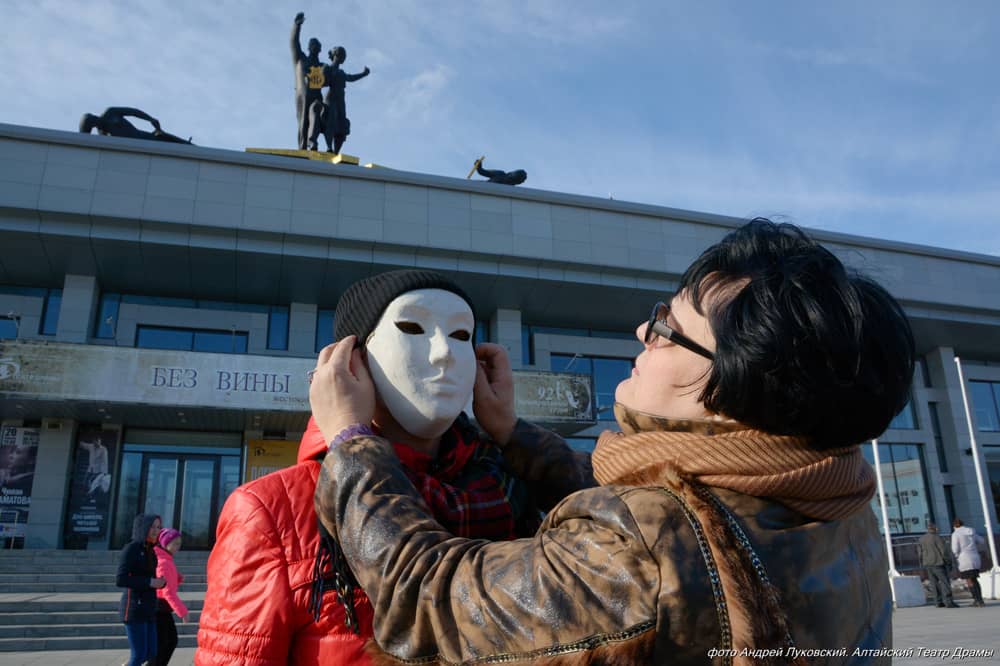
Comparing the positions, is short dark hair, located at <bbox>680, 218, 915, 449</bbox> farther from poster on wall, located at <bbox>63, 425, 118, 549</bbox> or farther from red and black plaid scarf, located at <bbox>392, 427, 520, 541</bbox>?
poster on wall, located at <bbox>63, 425, 118, 549</bbox>

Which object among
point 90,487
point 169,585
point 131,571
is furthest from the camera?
point 90,487

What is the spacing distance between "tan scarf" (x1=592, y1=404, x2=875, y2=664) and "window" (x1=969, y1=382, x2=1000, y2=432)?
27956 mm

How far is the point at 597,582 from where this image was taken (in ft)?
3.32

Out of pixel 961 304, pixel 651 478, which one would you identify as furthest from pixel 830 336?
pixel 961 304

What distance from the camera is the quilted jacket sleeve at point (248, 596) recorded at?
1.42 m

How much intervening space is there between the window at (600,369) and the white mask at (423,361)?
60.8 feet

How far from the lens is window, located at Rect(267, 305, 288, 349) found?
1877 centimetres

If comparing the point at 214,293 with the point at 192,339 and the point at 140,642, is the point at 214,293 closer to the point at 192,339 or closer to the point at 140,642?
the point at 192,339

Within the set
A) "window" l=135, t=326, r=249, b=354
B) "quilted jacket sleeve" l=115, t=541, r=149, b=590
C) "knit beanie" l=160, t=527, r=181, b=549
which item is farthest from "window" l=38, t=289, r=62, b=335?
"quilted jacket sleeve" l=115, t=541, r=149, b=590

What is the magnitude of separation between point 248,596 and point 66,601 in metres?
10.9

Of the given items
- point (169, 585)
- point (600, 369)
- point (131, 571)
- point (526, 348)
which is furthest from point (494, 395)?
point (600, 369)

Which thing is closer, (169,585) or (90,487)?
(169,585)

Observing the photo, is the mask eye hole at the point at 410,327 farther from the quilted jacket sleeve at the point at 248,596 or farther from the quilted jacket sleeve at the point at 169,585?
the quilted jacket sleeve at the point at 169,585

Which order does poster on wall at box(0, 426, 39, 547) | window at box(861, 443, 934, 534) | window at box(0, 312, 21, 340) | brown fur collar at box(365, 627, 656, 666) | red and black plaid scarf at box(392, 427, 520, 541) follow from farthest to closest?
window at box(861, 443, 934, 534)
window at box(0, 312, 21, 340)
poster on wall at box(0, 426, 39, 547)
red and black plaid scarf at box(392, 427, 520, 541)
brown fur collar at box(365, 627, 656, 666)
